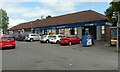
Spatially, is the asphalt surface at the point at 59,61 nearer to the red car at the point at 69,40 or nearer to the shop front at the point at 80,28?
the red car at the point at 69,40

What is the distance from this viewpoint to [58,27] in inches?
1790

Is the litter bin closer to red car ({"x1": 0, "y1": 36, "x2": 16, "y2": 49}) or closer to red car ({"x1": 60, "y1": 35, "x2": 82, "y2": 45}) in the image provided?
red car ({"x1": 60, "y1": 35, "x2": 82, "y2": 45})

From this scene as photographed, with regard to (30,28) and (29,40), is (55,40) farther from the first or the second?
(30,28)

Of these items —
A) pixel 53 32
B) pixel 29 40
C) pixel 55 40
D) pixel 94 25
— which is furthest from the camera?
Result: pixel 53 32

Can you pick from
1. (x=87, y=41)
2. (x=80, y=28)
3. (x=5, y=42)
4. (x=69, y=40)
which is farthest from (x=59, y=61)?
(x=80, y=28)

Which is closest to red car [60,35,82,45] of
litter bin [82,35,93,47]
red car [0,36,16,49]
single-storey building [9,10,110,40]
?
litter bin [82,35,93,47]

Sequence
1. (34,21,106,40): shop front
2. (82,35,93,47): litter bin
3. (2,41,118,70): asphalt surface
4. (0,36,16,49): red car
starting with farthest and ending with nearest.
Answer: (34,21,106,40): shop front
(82,35,93,47): litter bin
(0,36,16,49): red car
(2,41,118,70): asphalt surface

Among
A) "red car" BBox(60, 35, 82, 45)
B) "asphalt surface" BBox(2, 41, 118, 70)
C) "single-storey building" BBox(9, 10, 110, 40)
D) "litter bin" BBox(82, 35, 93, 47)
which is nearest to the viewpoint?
"asphalt surface" BBox(2, 41, 118, 70)

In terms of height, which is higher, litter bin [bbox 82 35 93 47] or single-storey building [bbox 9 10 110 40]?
single-storey building [bbox 9 10 110 40]

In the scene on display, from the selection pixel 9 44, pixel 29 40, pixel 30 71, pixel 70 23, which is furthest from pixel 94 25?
pixel 30 71

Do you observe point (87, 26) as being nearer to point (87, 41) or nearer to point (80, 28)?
point (80, 28)

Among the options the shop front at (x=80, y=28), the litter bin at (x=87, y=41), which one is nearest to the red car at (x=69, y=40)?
the litter bin at (x=87, y=41)

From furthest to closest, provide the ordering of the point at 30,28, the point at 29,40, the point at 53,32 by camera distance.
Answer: the point at 30,28 < the point at 53,32 < the point at 29,40

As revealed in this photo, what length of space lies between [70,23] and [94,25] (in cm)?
629
